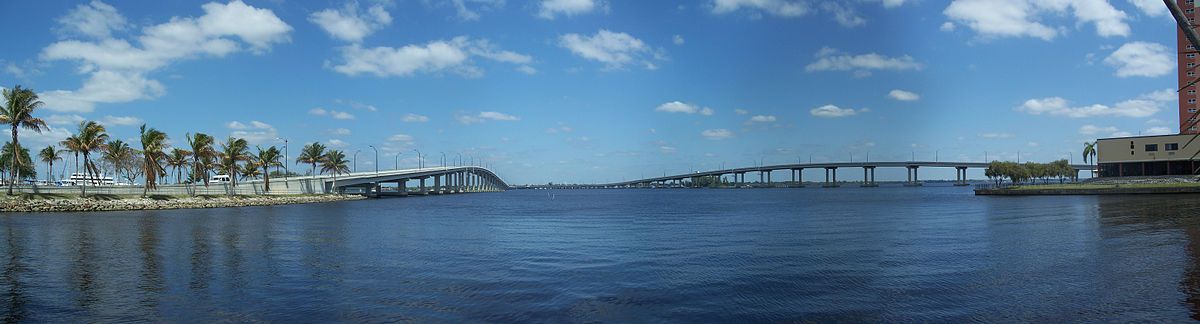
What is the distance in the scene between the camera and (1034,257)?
868 inches

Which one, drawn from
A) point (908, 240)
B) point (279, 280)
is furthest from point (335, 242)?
point (908, 240)

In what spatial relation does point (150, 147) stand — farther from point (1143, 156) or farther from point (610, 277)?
point (1143, 156)

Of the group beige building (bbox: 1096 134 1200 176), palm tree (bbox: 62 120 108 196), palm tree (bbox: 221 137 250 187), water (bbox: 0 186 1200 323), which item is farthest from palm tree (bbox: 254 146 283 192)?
beige building (bbox: 1096 134 1200 176)

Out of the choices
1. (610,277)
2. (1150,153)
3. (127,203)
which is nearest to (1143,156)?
(1150,153)

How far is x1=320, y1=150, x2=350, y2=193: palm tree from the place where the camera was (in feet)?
444

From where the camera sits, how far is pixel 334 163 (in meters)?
137

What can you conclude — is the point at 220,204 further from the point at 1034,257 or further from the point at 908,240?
the point at 1034,257

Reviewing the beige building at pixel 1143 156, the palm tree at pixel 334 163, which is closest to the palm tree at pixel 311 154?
the palm tree at pixel 334 163

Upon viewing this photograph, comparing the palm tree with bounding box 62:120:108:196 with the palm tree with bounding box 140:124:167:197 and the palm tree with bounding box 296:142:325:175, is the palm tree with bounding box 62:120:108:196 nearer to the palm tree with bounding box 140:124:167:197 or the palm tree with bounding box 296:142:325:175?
the palm tree with bounding box 140:124:167:197

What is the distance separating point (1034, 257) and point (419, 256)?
2025 centimetres

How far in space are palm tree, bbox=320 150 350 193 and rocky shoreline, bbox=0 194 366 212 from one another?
45.2m

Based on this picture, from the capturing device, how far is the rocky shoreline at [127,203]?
54.3 meters

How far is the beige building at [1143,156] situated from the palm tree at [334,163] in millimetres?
139921

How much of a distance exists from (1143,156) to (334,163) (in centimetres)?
14435
